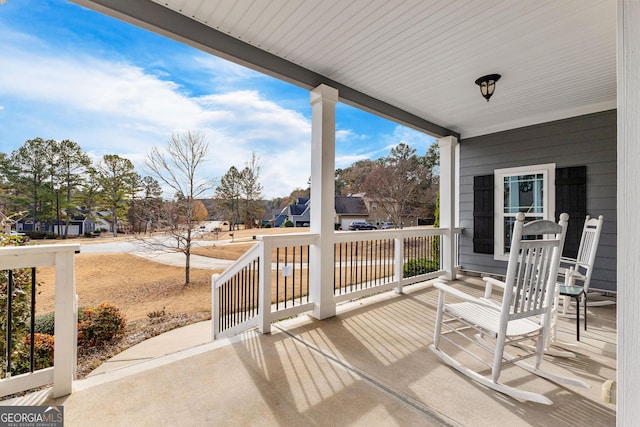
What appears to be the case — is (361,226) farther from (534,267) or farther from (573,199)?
(534,267)

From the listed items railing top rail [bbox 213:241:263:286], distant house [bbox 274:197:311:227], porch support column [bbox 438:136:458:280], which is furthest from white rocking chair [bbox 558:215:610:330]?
distant house [bbox 274:197:311:227]

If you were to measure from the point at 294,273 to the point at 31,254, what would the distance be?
2.13m

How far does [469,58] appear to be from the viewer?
298cm

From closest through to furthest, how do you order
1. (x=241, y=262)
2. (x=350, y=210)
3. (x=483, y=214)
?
(x=241, y=262) < (x=483, y=214) < (x=350, y=210)

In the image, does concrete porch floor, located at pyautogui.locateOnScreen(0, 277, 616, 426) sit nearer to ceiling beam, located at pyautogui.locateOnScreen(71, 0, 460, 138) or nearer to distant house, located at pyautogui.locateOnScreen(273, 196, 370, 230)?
ceiling beam, located at pyautogui.locateOnScreen(71, 0, 460, 138)

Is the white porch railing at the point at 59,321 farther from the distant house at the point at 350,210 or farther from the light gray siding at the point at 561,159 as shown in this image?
the distant house at the point at 350,210

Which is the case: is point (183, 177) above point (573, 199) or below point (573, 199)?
above

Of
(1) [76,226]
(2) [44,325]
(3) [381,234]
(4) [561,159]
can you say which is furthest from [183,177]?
(4) [561,159]

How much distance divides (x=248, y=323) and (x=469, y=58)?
3743mm

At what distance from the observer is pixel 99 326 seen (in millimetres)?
4547

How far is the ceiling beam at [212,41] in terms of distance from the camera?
2.11 metres

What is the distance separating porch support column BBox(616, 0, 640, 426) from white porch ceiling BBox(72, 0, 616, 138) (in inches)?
75.8

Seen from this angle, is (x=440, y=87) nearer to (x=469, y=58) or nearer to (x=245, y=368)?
(x=469, y=58)

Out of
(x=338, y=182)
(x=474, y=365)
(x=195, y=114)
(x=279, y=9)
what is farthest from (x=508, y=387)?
(x=338, y=182)
